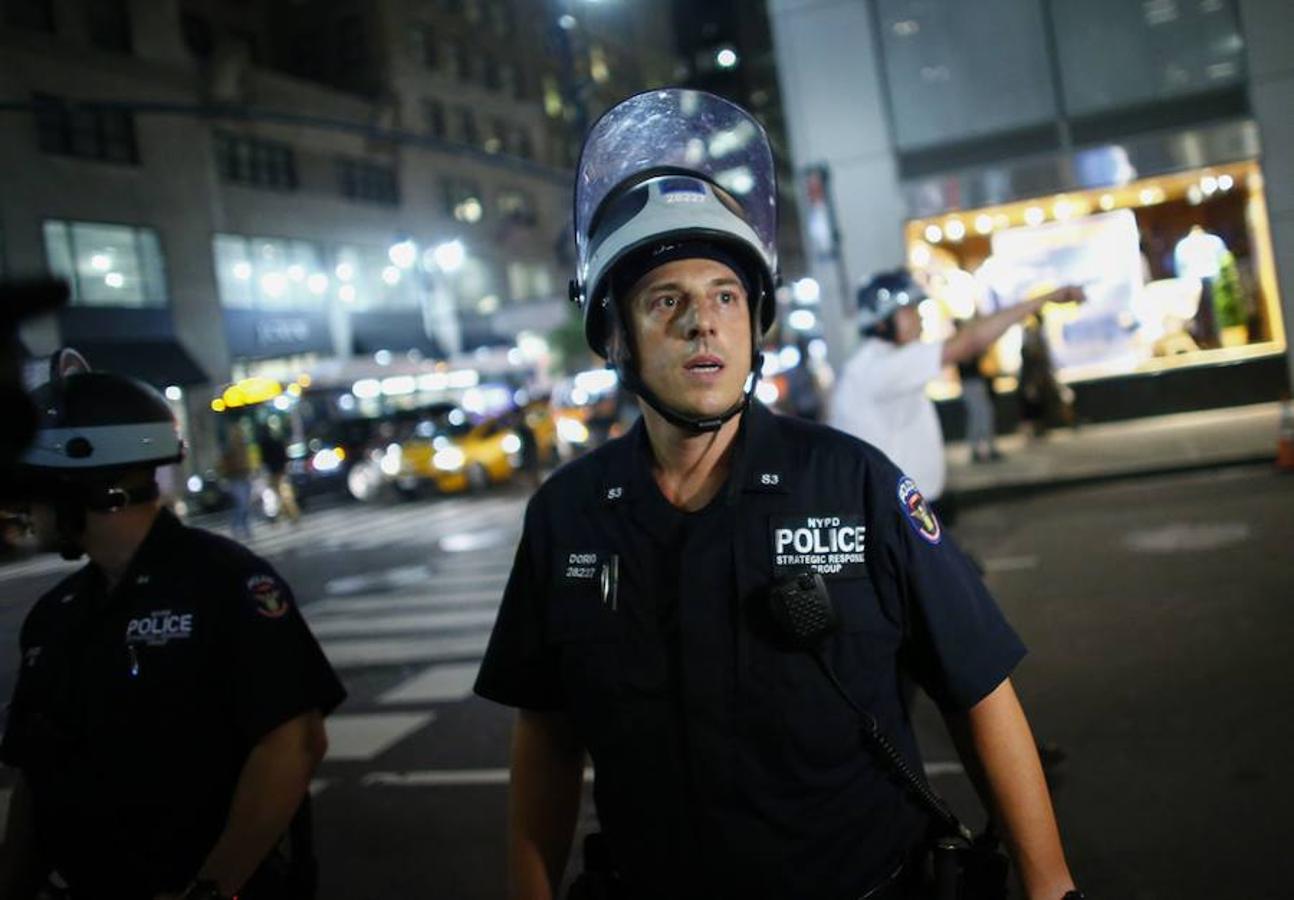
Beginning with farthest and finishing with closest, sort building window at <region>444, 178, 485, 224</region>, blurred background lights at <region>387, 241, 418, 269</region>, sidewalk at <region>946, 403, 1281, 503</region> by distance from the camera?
building window at <region>444, 178, 485, 224</region> < blurred background lights at <region>387, 241, 418, 269</region> < sidewalk at <region>946, 403, 1281, 503</region>

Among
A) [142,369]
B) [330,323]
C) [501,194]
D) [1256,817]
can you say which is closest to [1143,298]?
[330,323]

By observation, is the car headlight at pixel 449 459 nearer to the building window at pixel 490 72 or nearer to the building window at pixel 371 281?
the building window at pixel 371 281

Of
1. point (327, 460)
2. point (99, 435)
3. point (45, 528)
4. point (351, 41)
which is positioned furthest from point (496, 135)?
point (45, 528)

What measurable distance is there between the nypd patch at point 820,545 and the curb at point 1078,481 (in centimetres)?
1013

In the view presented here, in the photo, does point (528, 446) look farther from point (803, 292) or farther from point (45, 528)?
point (803, 292)

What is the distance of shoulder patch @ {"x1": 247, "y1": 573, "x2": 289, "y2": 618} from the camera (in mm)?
2359

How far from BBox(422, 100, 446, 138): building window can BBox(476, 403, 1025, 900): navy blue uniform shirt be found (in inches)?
1928

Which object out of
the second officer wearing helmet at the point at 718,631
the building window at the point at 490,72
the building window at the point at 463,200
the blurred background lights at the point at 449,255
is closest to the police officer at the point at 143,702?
the second officer wearing helmet at the point at 718,631

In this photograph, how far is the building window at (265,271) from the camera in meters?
6.43

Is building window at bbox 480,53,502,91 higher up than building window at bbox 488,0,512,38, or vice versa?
building window at bbox 488,0,512,38

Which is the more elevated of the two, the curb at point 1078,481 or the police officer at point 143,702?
the police officer at point 143,702

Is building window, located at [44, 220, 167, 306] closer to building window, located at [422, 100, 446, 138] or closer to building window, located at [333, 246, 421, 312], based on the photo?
building window, located at [333, 246, 421, 312]

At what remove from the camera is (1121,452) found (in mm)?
13328

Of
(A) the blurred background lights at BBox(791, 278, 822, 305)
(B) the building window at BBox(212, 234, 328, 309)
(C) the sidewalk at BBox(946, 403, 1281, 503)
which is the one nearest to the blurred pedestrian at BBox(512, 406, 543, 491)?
(B) the building window at BBox(212, 234, 328, 309)
